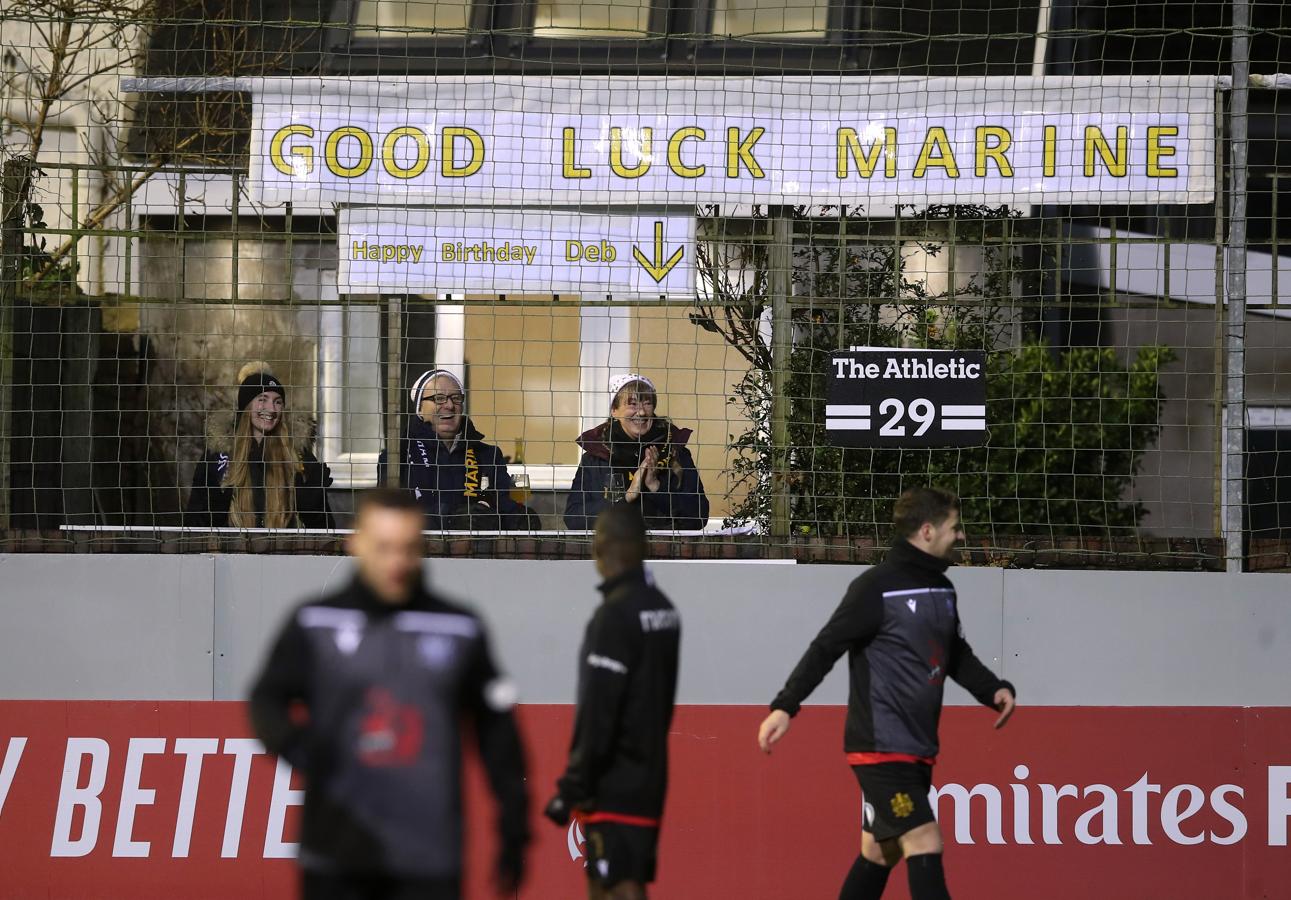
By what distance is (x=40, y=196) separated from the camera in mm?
8703

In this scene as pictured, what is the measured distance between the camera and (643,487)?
7.52 m

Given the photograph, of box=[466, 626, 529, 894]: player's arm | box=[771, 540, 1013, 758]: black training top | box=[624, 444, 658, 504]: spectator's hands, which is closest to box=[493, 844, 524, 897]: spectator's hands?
box=[466, 626, 529, 894]: player's arm

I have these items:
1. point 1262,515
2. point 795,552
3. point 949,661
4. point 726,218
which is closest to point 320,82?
point 726,218

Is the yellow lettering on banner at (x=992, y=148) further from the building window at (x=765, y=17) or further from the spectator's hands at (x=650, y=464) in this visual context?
the building window at (x=765, y=17)

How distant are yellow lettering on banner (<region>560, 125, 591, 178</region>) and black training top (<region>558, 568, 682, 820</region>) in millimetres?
2974

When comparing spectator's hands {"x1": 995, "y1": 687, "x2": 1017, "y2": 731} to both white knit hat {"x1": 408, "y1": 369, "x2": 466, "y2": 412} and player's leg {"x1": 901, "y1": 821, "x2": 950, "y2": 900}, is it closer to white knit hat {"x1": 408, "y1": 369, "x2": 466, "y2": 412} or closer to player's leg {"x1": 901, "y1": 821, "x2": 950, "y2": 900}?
player's leg {"x1": 901, "y1": 821, "x2": 950, "y2": 900}

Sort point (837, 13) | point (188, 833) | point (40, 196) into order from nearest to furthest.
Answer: point (188, 833), point (40, 196), point (837, 13)

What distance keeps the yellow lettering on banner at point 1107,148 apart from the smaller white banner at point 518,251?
6.47ft

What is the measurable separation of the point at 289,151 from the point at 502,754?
4.52m

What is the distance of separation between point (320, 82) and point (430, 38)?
84.0 inches

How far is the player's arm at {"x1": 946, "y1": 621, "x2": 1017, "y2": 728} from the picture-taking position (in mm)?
5879

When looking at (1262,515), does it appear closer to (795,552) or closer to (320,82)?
(795,552)

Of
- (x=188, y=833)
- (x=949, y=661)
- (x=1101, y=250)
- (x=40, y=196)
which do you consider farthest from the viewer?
(x=1101, y=250)

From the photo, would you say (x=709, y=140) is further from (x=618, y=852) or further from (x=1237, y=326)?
(x=618, y=852)
